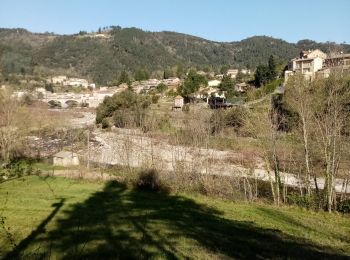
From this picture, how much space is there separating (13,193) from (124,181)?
6836 millimetres

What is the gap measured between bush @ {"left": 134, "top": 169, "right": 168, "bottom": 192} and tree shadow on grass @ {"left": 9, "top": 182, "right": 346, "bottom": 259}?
8451 millimetres

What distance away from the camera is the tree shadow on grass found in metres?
6.92

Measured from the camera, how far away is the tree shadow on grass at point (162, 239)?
6918 millimetres

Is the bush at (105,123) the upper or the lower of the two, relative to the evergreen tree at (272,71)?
lower

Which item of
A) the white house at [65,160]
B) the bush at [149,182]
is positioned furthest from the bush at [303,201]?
the white house at [65,160]

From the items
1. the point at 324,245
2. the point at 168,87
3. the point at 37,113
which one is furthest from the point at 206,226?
the point at 168,87

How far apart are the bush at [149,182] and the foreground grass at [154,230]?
4.06 meters

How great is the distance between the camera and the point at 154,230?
9203mm

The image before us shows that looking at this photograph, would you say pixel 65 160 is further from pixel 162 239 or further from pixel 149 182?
pixel 162 239

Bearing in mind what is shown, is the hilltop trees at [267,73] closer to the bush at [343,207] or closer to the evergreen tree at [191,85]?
the evergreen tree at [191,85]

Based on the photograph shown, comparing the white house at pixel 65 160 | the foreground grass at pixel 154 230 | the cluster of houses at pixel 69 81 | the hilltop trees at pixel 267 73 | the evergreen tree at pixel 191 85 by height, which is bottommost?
the white house at pixel 65 160

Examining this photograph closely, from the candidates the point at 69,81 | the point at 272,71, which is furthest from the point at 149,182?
the point at 69,81

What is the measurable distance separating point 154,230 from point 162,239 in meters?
1.17

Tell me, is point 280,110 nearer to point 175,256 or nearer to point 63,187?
point 63,187
